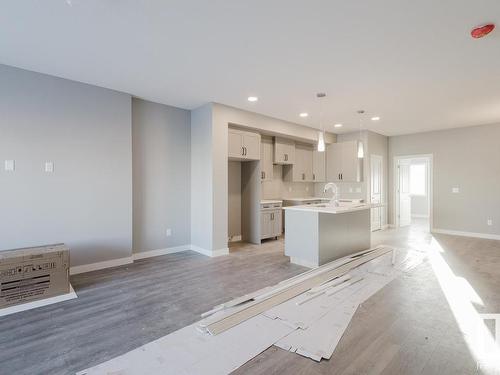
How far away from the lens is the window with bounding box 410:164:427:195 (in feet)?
34.4

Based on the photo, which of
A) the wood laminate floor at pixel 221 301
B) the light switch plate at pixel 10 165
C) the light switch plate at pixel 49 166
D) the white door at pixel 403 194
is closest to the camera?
the wood laminate floor at pixel 221 301

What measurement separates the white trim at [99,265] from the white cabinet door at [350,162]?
5.43 m

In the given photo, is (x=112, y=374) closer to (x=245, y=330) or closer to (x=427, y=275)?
(x=245, y=330)

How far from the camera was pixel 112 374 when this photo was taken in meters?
1.83

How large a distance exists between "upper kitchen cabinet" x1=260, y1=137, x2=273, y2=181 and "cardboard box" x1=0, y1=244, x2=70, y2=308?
3.98 m

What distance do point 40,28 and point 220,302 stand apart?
319 centimetres

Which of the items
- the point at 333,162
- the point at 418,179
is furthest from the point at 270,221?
the point at 418,179

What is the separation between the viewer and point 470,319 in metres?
2.56

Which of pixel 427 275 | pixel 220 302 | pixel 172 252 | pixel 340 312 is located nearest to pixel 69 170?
pixel 172 252

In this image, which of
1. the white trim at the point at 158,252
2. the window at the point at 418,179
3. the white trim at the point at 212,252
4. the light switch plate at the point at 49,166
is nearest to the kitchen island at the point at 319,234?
the white trim at the point at 212,252

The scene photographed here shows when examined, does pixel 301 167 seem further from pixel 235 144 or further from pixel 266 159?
pixel 235 144

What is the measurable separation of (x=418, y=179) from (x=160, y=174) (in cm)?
1008

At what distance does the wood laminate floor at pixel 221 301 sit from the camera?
195 centimetres

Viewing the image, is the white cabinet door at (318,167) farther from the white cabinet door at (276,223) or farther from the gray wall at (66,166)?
the gray wall at (66,166)
